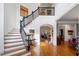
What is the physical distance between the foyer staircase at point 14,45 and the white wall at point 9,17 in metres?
0.10

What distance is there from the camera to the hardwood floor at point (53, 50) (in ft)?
8.94

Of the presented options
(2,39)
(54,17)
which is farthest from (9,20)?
(54,17)

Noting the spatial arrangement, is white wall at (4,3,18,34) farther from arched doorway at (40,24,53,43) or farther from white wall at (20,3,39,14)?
arched doorway at (40,24,53,43)

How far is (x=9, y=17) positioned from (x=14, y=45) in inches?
20.0

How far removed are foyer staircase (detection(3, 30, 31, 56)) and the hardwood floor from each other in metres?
0.20

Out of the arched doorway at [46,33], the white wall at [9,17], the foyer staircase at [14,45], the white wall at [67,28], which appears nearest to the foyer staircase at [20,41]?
the foyer staircase at [14,45]

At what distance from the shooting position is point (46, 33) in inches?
109

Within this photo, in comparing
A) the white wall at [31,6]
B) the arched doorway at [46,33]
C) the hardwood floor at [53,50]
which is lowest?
the hardwood floor at [53,50]

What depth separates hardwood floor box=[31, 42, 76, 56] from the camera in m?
2.73

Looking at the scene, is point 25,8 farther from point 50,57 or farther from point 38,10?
point 50,57

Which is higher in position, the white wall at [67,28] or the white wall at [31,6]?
the white wall at [31,6]

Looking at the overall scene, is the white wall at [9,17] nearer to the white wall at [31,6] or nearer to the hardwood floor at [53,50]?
the white wall at [31,6]

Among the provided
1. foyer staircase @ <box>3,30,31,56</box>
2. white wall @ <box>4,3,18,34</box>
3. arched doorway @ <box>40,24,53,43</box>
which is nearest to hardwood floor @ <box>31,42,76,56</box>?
arched doorway @ <box>40,24,53,43</box>

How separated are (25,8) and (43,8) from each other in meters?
0.32
